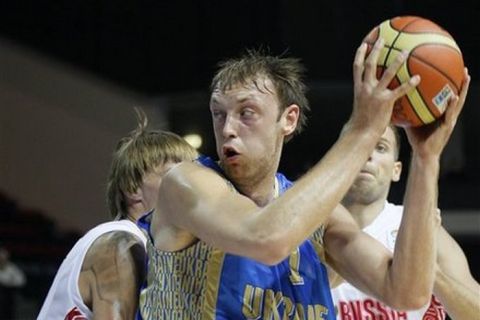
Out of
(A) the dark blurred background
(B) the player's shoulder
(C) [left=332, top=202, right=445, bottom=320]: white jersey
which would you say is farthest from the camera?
(A) the dark blurred background

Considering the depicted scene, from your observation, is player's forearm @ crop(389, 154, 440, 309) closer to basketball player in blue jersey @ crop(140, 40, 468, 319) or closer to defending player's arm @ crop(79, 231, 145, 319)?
basketball player in blue jersey @ crop(140, 40, 468, 319)

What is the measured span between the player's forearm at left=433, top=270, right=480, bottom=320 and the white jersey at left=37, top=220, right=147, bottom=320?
1.13 metres

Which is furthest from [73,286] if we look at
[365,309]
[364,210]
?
[364,210]

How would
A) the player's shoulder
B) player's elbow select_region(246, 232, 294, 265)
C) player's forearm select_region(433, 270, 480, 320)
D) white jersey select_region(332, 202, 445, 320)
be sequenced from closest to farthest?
player's elbow select_region(246, 232, 294, 265)
the player's shoulder
player's forearm select_region(433, 270, 480, 320)
white jersey select_region(332, 202, 445, 320)

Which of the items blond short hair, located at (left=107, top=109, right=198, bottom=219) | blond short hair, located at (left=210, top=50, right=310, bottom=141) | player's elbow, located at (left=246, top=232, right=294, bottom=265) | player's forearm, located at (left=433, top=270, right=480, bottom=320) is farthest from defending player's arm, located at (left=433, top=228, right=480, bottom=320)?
player's elbow, located at (left=246, top=232, right=294, bottom=265)

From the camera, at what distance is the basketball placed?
2627 mm

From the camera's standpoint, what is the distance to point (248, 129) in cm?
292

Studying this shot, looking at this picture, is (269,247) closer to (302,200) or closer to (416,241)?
(302,200)

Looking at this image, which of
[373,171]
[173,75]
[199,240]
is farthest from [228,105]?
[173,75]

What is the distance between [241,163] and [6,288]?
763 cm

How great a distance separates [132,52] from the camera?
12852 mm

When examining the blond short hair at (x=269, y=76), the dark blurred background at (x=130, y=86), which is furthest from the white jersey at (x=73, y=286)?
the dark blurred background at (x=130, y=86)

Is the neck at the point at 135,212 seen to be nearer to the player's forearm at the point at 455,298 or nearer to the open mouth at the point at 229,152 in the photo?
the open mouth at the point at 229,152

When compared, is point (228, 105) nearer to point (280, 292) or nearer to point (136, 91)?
point (280, 292)
